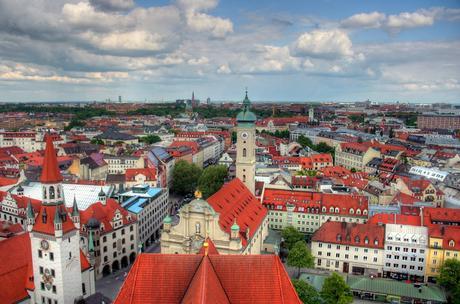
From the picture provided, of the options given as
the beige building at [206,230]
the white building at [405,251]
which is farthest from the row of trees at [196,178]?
the white building at [405,251]

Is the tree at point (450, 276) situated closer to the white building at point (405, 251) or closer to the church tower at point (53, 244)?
the white building at point (405, 251)

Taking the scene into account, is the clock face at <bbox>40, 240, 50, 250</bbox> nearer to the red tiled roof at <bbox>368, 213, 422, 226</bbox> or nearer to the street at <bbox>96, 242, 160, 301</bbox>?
the street at <bbox>96, 242, 160, 301</bbox>

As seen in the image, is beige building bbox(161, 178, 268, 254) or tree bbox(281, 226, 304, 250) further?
tree bbox(281, 226, 304, 250)

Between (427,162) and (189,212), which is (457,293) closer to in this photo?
(189,212)

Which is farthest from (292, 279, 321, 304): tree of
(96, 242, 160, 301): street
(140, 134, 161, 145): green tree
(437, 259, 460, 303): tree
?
(140, 134, 161, 145): green tree

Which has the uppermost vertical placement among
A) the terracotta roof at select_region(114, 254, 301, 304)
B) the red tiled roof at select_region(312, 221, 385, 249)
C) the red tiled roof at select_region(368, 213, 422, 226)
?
the terracotta roof at select_region(114, 254, 301, 304)

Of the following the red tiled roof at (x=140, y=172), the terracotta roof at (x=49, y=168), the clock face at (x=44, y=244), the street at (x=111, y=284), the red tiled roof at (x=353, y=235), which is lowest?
the street at (x=111, y=284)

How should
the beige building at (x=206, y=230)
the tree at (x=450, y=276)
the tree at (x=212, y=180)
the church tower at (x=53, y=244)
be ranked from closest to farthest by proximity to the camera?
the church tower at (x=53, y=244) → the beige building at (x=206, y=230) → the tree at (x=450, y=276) → the tree at (x=212, y=180)

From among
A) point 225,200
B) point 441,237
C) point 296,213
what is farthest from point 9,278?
point 441,237
